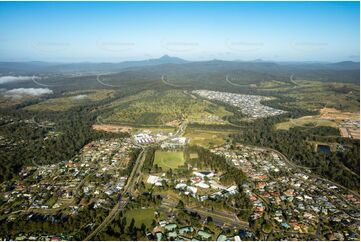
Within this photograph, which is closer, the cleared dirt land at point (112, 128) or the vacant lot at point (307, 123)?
the cleared dirt land at point (112, 128)

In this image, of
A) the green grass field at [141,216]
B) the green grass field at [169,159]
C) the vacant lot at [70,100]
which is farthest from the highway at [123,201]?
the vacant lot at [70,100]

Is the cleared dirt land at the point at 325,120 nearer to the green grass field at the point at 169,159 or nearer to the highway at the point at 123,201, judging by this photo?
the green grass field at the point at 169,159

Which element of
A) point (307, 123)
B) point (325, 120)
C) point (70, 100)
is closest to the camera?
point (307, 123)

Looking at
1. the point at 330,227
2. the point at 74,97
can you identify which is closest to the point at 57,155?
the point at 330,227

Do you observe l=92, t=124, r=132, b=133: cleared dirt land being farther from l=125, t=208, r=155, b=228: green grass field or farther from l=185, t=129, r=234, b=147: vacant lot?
l=125, t=208, r=155, b=228: green grass field

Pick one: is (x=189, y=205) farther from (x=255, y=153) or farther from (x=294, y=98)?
(x=294, y=98)

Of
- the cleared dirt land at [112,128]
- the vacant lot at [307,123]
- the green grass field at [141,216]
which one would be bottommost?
the green grass field at [141,216]

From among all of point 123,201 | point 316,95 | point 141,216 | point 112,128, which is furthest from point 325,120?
point 141,216

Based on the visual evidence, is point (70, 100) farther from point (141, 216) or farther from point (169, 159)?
point (141, 216)
